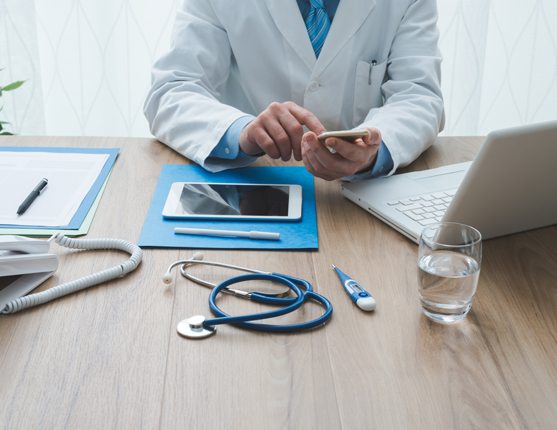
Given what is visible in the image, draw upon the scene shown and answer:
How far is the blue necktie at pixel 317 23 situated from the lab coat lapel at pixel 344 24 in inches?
1.0

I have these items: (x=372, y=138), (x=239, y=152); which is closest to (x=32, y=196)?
(x=239, y=152)

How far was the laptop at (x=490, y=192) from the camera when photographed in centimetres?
61

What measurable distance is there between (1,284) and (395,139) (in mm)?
765

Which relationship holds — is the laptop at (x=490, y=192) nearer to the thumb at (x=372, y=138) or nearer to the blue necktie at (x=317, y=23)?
the thumb at (x=372, y=138)

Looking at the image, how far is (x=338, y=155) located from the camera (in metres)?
0.89

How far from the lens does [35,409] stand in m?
0.46

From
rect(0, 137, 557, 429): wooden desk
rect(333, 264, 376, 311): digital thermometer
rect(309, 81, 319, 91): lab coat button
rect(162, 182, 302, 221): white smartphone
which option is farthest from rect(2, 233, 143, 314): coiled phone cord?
rect(309, 81, 319, 91): lab coat button

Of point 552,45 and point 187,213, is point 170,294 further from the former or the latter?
point 552,45

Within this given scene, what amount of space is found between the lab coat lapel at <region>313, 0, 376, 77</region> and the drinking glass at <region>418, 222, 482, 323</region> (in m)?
0.78

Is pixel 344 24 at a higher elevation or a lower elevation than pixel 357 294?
higher

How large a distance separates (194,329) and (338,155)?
0.46m

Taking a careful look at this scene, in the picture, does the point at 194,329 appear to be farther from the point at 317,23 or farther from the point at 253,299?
the point at 317,23

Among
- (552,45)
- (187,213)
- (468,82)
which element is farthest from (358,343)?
(552,45)

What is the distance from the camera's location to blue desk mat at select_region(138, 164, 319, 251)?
0.75 m
